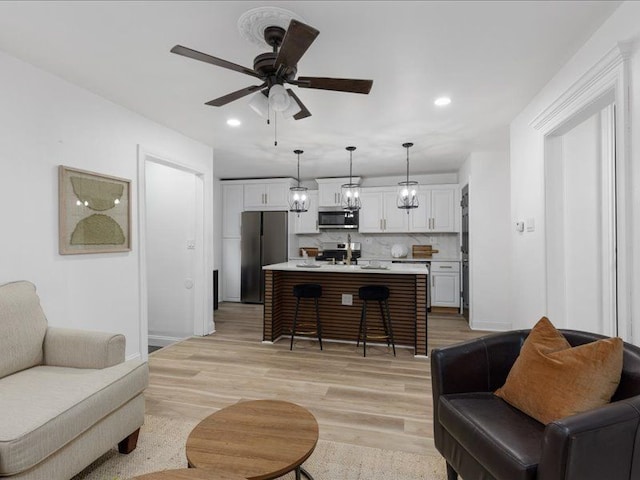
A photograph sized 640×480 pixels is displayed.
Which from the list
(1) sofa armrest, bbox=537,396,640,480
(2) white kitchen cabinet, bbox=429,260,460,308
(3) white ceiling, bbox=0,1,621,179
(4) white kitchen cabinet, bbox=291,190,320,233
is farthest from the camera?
(4) white kitchen cabinet, bbox=291,190,320,233

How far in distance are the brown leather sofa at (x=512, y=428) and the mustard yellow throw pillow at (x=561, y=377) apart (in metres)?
0.08

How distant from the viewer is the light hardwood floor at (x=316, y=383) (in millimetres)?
A: 2359

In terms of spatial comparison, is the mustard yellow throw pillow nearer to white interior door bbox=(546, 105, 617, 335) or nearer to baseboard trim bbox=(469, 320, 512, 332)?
white interior door bbox=(546, 105, 617, 335)

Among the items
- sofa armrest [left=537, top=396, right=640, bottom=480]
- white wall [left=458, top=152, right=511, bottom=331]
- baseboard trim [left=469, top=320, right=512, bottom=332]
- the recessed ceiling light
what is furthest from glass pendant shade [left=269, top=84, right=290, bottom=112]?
baseboard trim [left=469, top=320, right=512, bottom=332]

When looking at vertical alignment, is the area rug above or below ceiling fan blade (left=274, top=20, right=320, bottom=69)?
below

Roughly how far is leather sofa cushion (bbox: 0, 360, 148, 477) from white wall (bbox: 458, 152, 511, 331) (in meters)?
4.33

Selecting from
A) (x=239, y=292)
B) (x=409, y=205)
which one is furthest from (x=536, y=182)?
(x=239, y=292)

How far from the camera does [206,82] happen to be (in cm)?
275

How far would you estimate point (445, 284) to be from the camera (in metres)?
5.93

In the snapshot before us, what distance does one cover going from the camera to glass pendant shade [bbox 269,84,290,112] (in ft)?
6.28

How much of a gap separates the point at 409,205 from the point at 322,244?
2.94m

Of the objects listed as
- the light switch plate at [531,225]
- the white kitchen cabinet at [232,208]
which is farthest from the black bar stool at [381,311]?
the white kitchen cabinet at [232,208]

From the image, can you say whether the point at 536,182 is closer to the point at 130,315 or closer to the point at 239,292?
the point at 130,315

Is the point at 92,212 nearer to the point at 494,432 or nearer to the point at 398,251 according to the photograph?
the point at 494,432
